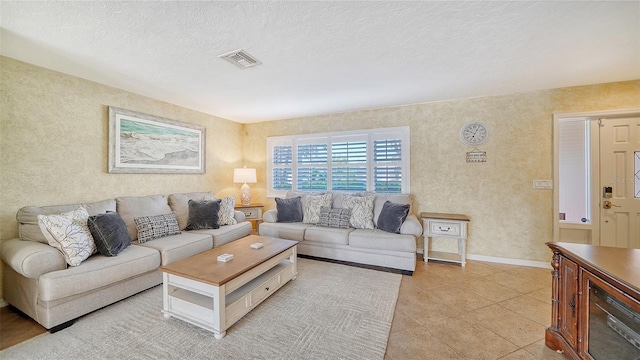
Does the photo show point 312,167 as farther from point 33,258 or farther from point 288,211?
point 33,258

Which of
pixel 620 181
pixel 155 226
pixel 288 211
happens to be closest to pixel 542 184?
pixel 620 181

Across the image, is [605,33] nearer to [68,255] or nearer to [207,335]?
[207,335]

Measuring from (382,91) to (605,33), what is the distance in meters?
1.95

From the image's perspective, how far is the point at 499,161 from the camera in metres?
3.36

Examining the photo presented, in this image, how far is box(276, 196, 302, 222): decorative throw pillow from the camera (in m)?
3.89

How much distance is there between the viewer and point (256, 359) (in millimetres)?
1582

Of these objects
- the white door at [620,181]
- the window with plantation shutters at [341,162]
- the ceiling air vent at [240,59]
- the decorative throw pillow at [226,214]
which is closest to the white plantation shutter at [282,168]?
the window with plantation shutters at [341,162]

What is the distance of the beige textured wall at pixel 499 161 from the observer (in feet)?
10.3

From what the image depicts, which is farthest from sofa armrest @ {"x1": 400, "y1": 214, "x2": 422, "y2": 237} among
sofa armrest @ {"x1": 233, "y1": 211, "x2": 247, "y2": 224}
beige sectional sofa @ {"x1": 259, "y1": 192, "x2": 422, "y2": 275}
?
sofa armrest @ {"x1": 233, "y1": 211, "x2": 247, "y2": 224}

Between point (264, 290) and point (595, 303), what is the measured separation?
2286mm

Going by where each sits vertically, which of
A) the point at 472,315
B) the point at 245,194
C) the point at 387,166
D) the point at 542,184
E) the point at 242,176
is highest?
the point at 387,166

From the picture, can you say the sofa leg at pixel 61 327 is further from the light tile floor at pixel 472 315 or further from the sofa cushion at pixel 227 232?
the light tile floor at pixel 472 315

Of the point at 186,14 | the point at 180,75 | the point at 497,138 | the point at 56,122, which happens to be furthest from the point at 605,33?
the point at 56,122

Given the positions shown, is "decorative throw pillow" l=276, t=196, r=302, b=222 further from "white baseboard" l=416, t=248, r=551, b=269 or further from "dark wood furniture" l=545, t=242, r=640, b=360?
"dark wood furniture" l=545, t=242, r=640, b=360
